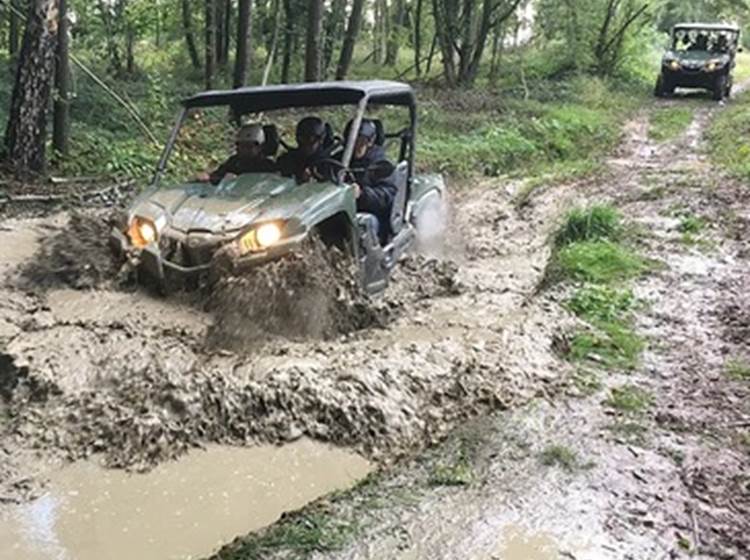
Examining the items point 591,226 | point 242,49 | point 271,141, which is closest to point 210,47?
point 242,49

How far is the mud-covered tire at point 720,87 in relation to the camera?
23000 millimetres

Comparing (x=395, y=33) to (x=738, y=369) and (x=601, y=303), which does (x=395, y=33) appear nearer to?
(x=601, y=303)

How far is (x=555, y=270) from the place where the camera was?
6988 millimetres

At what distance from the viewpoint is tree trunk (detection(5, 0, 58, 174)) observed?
8.86m

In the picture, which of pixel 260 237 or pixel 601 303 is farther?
pixel 601 303

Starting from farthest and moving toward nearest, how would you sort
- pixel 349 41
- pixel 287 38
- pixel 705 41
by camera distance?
1. pixel 705 41
2. pixel 287 38
3. pixel 349 41

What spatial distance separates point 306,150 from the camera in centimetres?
605

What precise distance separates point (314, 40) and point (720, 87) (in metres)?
13.2

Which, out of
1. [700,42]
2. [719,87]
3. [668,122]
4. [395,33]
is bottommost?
[668,122]

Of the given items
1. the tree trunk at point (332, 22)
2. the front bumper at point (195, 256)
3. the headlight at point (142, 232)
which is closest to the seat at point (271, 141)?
the headlight at point (142, 232)

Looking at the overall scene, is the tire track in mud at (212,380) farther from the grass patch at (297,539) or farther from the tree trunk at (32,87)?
the tree trunk at (32,87)

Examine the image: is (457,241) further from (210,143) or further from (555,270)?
(210,143)

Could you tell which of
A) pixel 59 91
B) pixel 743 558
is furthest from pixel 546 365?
pixel 59 91

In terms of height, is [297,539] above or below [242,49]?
below
